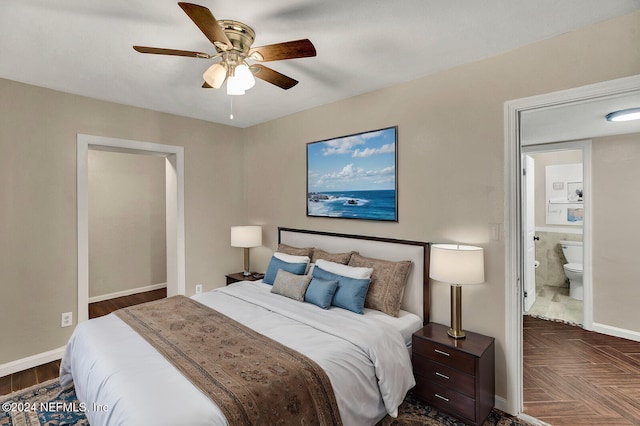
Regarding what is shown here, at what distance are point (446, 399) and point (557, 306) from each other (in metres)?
3.28

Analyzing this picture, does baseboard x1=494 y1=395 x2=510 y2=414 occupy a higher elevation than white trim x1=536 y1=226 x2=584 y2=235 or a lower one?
lower

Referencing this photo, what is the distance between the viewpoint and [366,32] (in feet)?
6.61

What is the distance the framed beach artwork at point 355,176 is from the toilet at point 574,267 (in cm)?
340

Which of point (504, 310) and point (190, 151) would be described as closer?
point (504, 310)

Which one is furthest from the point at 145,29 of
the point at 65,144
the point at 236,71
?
the point at 65,144

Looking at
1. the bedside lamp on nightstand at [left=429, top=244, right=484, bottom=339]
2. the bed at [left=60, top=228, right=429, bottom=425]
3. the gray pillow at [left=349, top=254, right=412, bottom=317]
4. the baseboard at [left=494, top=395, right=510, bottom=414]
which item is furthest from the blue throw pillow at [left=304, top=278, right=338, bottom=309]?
the baseboard at [left=494, top=395, right=510, bottom=414]

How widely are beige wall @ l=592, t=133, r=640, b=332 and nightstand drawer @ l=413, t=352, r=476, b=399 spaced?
107 inches

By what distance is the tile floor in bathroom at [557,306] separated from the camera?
13.3 ft

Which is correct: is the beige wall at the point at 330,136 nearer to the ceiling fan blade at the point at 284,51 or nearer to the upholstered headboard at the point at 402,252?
the upholstered headboard at the point at 402,252

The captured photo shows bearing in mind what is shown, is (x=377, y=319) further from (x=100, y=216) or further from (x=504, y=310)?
(x=100, y=216)

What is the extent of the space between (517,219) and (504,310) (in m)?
0.66

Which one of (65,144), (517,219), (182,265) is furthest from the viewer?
(182,265)

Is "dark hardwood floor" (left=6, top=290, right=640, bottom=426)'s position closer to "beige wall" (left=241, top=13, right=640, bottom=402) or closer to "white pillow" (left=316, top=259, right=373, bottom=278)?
"beige wall" (left=241, top=13, right=640, bottom=402)

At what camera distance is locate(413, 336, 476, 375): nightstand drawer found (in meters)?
2.07
